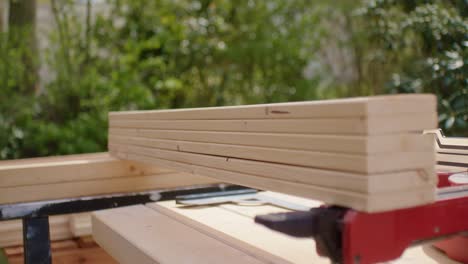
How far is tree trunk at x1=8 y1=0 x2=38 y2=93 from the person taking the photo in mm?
3825

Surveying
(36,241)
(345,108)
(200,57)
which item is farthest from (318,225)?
(200,57)

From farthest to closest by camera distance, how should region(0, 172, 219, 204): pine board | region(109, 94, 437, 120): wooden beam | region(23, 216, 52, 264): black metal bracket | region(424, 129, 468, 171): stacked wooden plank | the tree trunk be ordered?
the tree trunk
region(0, 172, 219, 204): pine board
region(23, 216, 52, 264): black metal bracket
region(424, 129, 468, 171): stacked wooden plank
region(109, 94, 437, 120): wooden beam

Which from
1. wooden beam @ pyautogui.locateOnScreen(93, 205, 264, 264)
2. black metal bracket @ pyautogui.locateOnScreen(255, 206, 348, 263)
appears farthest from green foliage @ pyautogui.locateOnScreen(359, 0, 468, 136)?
black metal bracket @ pyautogui.locateOnScreen(255, 206, 348, 263)

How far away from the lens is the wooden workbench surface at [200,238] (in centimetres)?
112

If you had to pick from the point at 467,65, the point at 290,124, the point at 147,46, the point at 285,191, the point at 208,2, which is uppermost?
the point at 208,2

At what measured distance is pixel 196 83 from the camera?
16.3 feet

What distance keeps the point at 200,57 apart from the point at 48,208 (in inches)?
129

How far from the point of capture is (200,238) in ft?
4.13

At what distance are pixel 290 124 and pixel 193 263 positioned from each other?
1.17 ft

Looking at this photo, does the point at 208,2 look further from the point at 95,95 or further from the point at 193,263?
the point at 193,263

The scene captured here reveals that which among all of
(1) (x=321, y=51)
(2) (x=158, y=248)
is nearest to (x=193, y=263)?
(2) (x=158, y=248)

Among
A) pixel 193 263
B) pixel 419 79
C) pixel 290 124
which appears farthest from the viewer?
pixel 419 79

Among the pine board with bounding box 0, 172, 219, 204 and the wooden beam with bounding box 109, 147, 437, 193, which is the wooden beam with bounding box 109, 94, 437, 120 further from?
the pine board with bounding box 0, 172, 219, 204

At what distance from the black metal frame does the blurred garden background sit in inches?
62.0
